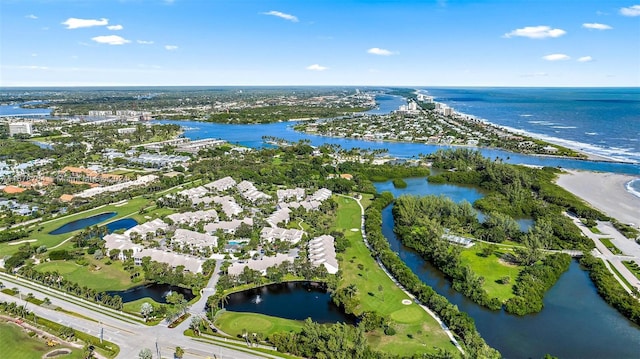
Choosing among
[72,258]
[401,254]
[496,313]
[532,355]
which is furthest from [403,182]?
[72,258]

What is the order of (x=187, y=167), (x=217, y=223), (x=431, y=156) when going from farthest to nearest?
(x=431, y=156)
(x=187, y=167)
(x=217, y=223)

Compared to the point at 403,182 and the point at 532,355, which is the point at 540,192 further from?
the point at 532,355

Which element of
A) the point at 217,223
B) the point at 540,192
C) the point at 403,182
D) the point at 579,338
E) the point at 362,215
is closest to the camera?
the point at 579,338

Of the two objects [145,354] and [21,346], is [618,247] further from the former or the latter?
[21,346]

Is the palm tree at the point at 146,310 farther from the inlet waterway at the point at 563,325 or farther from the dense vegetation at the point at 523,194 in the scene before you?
the dense vegetation at the point at 523,194

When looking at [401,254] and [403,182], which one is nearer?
[401,254]

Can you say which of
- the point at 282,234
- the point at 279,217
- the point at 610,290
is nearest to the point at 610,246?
the point at 610,290
